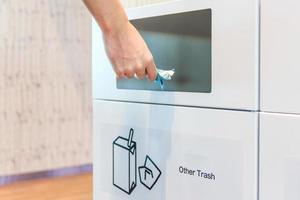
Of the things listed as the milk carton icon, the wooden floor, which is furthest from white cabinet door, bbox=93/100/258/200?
the wooden floor


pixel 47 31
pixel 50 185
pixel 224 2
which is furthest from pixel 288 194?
pixel 47 31

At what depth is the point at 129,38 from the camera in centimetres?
79

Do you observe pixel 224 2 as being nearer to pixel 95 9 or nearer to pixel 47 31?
pixel 95 9

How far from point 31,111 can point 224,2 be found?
5.81 ft

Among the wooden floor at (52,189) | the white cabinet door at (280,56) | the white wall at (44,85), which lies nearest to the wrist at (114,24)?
the white cabinet door at (280,56)

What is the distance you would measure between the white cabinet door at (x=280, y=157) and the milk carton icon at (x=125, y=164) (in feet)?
1.14

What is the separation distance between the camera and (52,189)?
221 centimetres

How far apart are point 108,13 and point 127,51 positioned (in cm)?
8

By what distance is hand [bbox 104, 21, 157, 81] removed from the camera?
2.59 ft

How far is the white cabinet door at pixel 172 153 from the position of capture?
774mm

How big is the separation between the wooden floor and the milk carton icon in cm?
100

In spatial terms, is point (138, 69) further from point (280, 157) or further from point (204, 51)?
point (280, 157)

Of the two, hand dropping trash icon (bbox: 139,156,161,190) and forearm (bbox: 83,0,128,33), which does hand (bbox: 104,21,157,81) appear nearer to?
forearm (bbox: 83,0,128,33)

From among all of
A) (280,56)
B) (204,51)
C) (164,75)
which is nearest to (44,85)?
(164,75)
